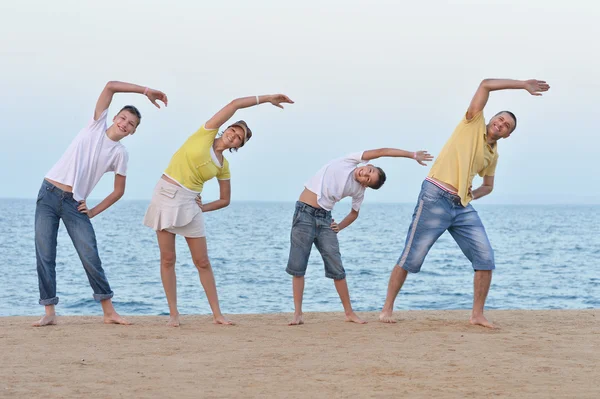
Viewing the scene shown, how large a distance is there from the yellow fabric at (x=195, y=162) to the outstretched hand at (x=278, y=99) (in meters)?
0.57

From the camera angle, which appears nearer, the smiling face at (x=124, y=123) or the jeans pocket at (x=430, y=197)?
the smiling face at (x=124, y=123)

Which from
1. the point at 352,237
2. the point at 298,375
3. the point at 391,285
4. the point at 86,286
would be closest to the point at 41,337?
the point at 298,375

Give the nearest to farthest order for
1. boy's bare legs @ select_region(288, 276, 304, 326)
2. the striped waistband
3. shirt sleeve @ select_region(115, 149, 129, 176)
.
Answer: shirt sleeve @ select_region(115, 149, 129, 176) < the striped waistband < boy's bare legs @ select_region(288, 276, 304, 326)

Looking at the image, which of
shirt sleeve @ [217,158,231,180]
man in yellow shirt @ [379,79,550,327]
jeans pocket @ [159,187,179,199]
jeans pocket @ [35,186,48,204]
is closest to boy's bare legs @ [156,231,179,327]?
jeans pocket @ [159,187,179,199]

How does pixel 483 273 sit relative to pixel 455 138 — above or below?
below

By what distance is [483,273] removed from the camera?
7.79 metres

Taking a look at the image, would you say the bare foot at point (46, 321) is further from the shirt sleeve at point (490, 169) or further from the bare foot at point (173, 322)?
the shirt sleeve at point (490, 169)

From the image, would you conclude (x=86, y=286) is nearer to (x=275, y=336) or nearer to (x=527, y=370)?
(x=275, y=336)

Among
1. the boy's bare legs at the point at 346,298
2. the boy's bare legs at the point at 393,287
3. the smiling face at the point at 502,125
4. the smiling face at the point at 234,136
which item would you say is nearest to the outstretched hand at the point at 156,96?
the smiling face at the point at 234,136

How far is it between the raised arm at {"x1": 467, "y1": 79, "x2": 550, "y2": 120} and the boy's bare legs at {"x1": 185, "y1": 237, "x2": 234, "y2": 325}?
8.93ft

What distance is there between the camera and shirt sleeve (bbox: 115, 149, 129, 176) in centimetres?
755

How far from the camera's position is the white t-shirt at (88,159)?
7430 mm

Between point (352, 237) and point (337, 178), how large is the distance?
42.1 meters

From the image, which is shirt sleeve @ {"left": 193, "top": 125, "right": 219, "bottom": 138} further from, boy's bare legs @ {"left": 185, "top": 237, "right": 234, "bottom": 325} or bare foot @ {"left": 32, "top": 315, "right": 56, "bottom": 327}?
bare foot @ {"left": 32, "top": 315, "right": 56, "bottom": 327}
